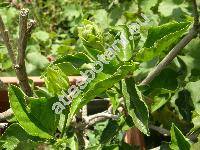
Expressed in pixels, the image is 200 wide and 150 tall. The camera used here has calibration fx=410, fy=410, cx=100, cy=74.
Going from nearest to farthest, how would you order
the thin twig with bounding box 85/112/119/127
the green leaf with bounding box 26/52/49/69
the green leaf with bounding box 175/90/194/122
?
the thin twig with bounding box 85/112/119/127
the green leaf with bounding box 175/90/194/122
the green leaf with bounding box 26/52/49/69

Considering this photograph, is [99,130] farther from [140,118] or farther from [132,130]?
[140,118]

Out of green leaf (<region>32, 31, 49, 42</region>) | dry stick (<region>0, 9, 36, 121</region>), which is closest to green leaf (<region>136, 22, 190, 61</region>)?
dry stick (<region>0, 9, 36, 121</region>)

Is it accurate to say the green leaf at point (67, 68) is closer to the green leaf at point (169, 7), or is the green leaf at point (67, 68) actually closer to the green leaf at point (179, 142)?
the green leaf at point (179, 142)

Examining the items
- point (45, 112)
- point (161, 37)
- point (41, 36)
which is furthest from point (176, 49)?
point (41, 36)

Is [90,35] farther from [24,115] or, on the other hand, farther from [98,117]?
[98,117]

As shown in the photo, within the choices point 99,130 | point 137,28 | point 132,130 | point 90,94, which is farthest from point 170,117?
point 90,94

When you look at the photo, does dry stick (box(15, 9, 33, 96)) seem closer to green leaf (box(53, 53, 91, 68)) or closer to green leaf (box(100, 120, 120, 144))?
green leaf (box(53, 53, 91, 68))

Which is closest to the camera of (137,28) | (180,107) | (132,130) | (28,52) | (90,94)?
(90,94)
